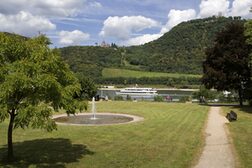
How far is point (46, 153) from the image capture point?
17.2 metres

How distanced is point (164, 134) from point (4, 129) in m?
10.5

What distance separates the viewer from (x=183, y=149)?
1853 centimetres

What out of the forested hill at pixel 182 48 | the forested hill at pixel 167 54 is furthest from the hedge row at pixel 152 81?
the forested hill at pixel 182 48

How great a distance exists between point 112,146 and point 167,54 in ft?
510

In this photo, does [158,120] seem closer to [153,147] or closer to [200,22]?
[153,147]

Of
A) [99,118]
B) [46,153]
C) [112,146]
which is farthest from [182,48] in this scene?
[46,153]

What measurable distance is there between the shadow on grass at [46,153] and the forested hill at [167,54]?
11931 centimetres

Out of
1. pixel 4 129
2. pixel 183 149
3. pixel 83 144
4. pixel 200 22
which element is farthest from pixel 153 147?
pixel 200 22

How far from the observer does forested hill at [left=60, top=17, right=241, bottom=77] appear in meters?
152

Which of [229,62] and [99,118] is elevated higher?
[229,62]

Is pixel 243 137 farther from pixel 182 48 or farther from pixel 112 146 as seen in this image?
pixel 182 48

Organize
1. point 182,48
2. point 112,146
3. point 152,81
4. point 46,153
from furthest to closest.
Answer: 1. point 182,48
2. point 152,81
3. point 112,146
4. point 46,153

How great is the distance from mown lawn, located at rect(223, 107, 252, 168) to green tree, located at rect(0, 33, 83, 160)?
759cm

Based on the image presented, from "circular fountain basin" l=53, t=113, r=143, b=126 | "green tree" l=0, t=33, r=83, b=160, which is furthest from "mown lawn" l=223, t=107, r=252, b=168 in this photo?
"circular fountain basin" l=53, t=113, r=143, b=126
